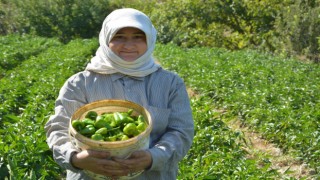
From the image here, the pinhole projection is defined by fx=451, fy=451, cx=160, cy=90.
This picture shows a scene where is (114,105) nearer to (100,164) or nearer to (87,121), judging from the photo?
(87,121)

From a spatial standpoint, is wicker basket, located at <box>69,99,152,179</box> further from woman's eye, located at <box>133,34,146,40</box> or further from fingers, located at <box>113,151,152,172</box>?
woman's eye, located at <box>133,34,146,40</box>

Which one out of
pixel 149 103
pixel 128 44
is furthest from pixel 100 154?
pixel 128 44

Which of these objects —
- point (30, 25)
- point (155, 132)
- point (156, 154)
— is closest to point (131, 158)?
point (156, 154)

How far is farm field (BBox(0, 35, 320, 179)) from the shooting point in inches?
175

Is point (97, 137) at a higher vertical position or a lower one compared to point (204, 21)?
higher

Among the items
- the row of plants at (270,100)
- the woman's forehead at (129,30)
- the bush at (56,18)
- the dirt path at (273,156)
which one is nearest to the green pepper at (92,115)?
the woman's forehead at (129,30)

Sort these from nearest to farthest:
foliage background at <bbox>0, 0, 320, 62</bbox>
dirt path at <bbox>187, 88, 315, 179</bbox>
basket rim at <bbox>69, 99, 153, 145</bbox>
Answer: basket rim at <bbox>69, 99, 153, 145</bbox> → dirt path at <bbox>187, 88, 315, 179</bbox> → foliage background at <bbox>0, 0, 320, 62</bbox>

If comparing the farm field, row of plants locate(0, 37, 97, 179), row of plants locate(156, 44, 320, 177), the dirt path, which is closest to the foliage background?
row of plants locate(156, 44, 320, 177)

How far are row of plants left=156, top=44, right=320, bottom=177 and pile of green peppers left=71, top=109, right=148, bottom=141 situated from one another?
136 inches

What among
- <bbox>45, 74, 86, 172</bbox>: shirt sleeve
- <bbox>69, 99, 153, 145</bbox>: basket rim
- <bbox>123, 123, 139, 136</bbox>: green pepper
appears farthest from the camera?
<bbox>45, 74, 86, 172</bbox>: shirt sleeve

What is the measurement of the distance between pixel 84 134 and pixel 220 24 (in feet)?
86.4

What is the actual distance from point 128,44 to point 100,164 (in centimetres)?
65

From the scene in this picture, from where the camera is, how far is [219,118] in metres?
7.56

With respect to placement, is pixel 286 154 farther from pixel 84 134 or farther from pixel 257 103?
pixel 84 134
